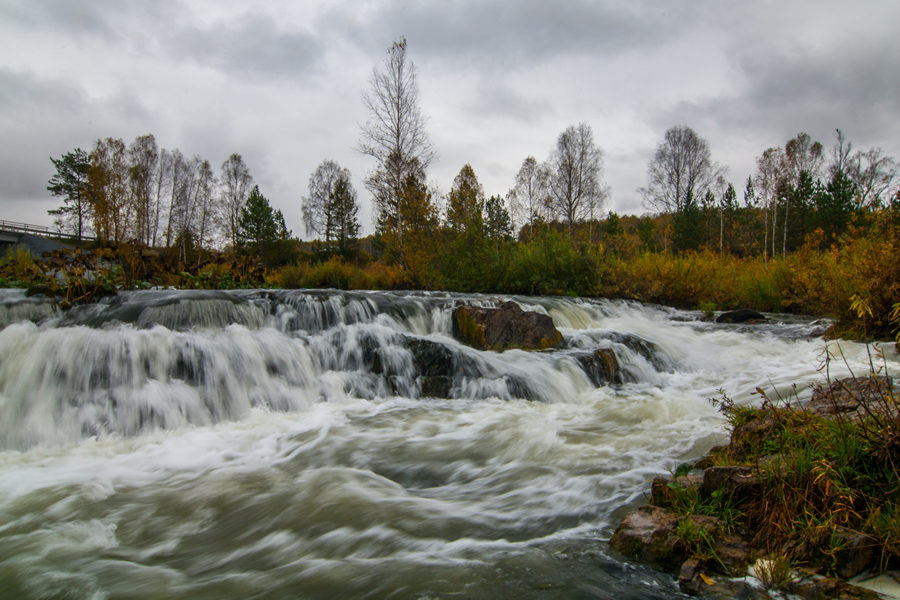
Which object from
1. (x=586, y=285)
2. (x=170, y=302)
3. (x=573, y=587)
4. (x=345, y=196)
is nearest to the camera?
(x=573, y=587)

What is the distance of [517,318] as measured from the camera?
8.00 m

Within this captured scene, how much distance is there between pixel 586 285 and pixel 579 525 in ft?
38.1

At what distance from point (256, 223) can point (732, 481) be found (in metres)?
39.7

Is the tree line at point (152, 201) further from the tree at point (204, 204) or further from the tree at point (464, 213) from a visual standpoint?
the tree at point (464, 213)

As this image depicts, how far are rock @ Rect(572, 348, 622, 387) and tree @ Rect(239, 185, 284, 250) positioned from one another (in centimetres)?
3494

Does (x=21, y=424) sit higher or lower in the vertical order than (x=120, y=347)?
lower

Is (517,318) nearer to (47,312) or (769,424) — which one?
(769,424)

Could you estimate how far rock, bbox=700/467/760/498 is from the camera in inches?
89.1

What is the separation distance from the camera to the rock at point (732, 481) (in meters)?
2.26

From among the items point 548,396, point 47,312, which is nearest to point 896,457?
point 548,396

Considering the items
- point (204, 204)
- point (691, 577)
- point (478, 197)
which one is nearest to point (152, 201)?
point (204, 204)

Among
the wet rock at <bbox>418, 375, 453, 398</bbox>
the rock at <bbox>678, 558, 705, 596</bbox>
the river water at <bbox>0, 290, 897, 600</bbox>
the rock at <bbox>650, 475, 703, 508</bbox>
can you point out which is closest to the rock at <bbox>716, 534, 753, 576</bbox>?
the rock at <bbox>678, 558, 705, 596</bbox>

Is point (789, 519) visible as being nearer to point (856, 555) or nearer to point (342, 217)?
point (856, 555)

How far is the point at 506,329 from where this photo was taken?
26.0ft
